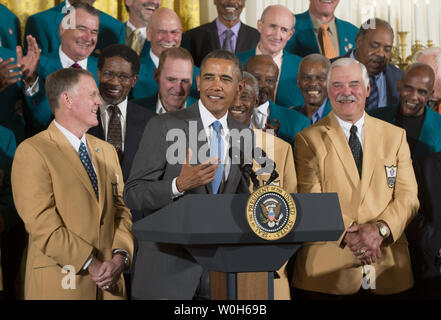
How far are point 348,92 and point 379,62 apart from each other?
77 centimetres

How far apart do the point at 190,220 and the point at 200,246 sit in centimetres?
13

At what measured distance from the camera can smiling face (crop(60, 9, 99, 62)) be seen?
3531 mm

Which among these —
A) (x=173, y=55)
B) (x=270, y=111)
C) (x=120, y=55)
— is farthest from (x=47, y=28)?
(x=270, y=111)

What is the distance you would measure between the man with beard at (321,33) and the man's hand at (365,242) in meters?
1.40

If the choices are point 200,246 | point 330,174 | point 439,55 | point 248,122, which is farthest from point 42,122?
point 439,55

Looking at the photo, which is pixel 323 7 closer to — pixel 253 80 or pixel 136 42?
pixel 253 80

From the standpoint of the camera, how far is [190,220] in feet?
6.09

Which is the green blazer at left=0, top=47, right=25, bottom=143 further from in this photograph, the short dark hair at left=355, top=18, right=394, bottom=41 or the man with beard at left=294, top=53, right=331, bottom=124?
the short dark hair at left=355, top=18, right=394, bottom=41

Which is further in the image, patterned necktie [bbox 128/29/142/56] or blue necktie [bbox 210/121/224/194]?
patterned necktie [bbox 128/29/142/56]

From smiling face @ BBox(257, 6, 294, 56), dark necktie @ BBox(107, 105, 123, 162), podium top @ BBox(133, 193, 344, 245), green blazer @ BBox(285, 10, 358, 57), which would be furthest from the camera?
green blazer @ BBox(285, 10, 358, 57)

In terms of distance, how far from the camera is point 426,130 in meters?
3.69

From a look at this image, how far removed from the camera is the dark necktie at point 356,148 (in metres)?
3.24

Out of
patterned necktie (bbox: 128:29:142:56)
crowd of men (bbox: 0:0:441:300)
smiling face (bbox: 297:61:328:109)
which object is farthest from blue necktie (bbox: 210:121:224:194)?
patterned necktie (bbox: 128:29:142:56)
